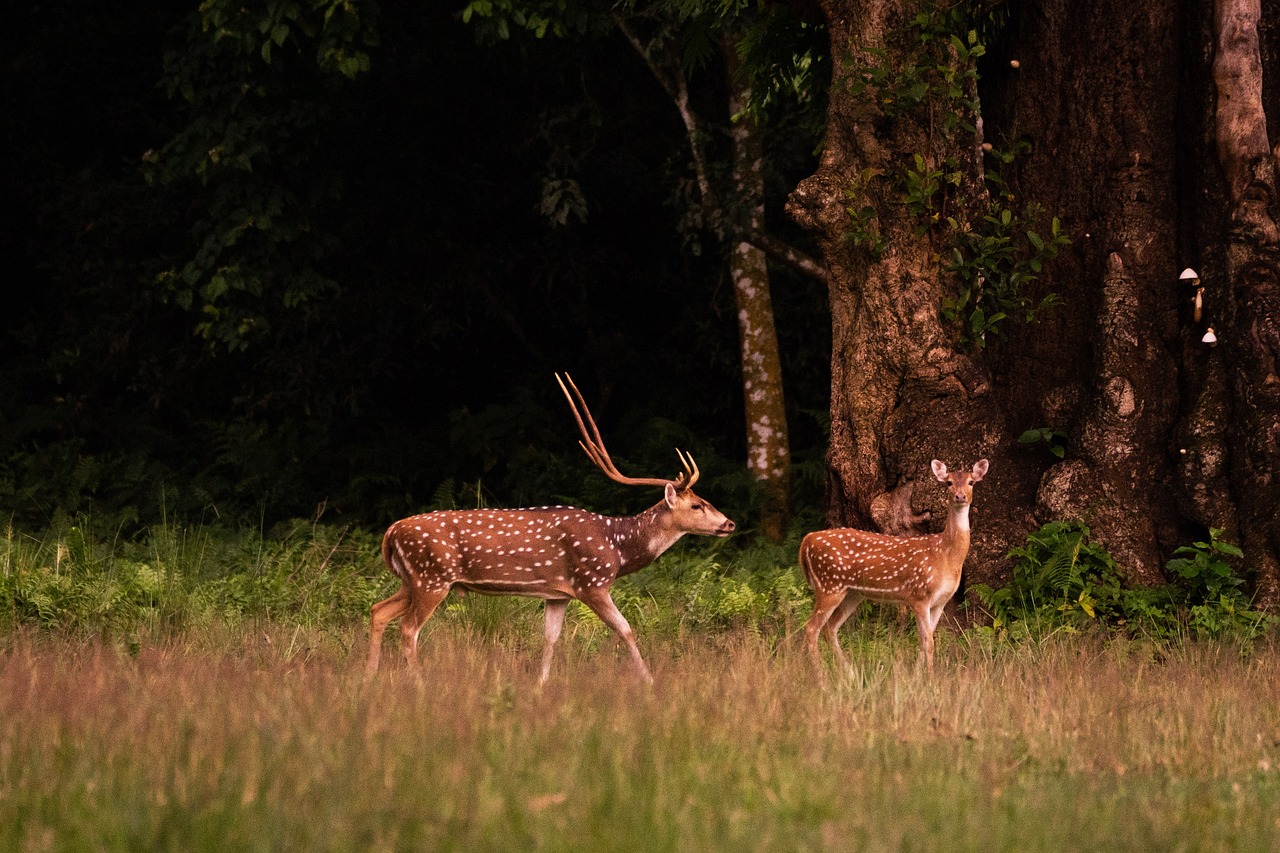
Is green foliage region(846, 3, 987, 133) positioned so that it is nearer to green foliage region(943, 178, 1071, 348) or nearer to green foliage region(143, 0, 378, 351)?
green foliage region(943, 178, 1071, 348)

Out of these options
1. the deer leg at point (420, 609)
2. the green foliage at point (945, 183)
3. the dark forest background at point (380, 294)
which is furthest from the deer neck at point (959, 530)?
the dark forest background at point (380, 294)

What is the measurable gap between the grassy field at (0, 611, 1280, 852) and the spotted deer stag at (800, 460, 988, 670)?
0.54m

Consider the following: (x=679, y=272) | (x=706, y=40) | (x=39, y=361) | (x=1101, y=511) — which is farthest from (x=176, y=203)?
(x=1101, y=511)

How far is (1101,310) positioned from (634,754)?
5175 mm

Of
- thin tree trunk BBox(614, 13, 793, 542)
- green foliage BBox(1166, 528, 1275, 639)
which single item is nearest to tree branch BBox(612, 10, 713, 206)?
thin tree trunk BBox(614, 13, 793, 542)

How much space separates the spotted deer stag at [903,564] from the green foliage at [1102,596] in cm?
49

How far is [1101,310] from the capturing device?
9453 mm

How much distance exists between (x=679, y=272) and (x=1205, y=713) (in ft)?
38.6

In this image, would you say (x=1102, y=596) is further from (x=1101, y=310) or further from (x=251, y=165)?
(x=251, y=165)

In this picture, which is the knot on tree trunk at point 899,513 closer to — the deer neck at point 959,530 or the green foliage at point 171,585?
the deer neck at point 959,530

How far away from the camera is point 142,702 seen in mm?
5949

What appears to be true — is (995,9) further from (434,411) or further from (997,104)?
(434,411)

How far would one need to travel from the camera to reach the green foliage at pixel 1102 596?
8.89 m

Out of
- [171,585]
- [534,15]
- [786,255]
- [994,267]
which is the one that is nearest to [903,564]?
[994,267]
